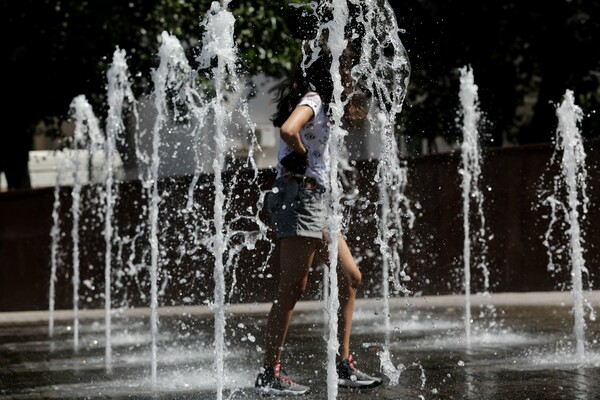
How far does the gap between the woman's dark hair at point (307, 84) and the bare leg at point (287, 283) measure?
1.91 feet

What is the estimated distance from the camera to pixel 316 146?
596 centimetres

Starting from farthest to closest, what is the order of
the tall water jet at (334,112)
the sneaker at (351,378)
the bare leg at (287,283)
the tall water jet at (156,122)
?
1. the tall water jet at (156,122)
2. the sneaker at (351,378)
3. the bare leg at (287,283)
4. the tall water jet at (334,112)

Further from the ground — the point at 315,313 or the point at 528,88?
the point at 528,88

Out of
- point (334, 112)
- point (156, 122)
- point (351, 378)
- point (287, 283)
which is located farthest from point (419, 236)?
point (334, 112)

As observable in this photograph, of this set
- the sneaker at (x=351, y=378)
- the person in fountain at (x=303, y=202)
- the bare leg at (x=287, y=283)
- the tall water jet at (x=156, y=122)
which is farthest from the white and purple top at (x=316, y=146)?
the tall water jet at (x=156, y=122)

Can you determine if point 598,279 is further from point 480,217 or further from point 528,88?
point 528,88

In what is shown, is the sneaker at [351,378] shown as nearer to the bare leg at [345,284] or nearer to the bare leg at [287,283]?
the bare leg at [345,284]

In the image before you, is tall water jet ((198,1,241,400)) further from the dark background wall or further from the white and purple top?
the dark background wall

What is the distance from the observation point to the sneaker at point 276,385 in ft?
19.7

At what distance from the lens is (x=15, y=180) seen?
23688 millimetres

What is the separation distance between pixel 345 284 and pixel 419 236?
296 inches

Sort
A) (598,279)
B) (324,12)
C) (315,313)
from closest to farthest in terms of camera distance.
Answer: (324,12) → (315,313) → (598,279)

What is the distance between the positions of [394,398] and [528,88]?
65.8 ft

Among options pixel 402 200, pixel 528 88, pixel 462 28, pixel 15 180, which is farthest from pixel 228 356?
pixel 528 88
